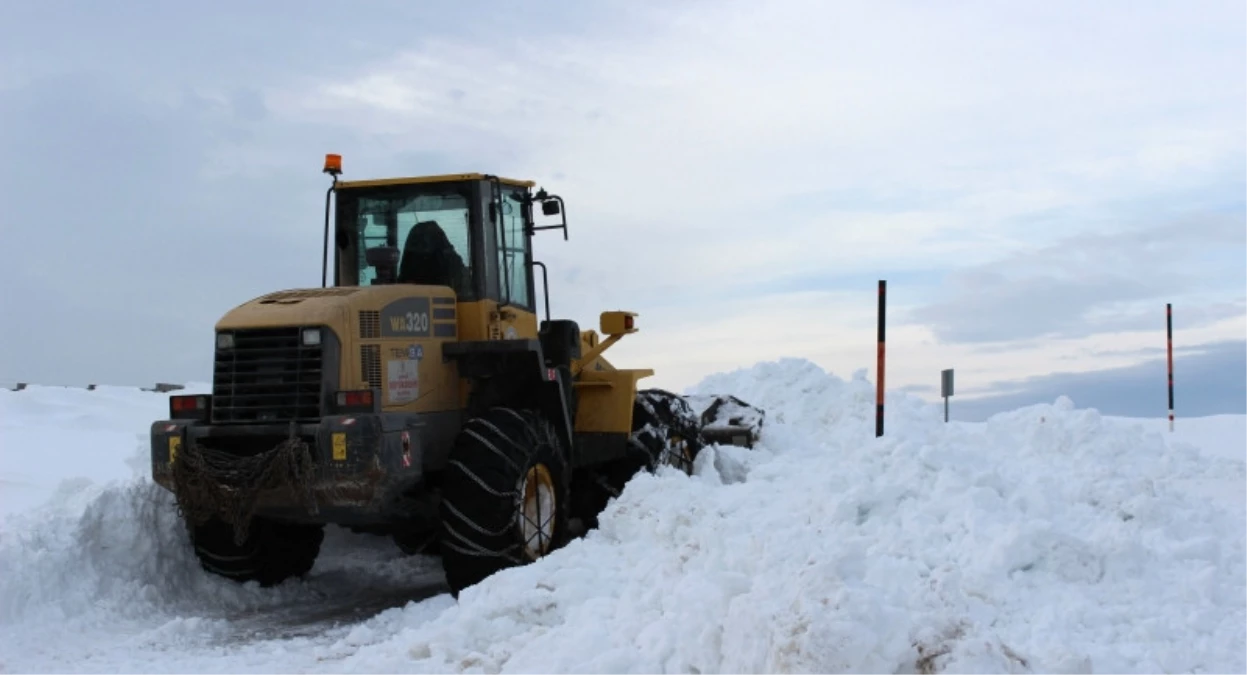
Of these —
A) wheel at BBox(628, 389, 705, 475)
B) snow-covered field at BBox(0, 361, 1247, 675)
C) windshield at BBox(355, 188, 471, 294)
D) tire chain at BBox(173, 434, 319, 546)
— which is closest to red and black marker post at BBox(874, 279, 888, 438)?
snow-covered field at BBox(0, 361, 1247, 675)

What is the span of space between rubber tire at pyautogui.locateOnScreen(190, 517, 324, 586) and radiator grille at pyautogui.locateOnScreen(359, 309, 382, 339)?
1.71m

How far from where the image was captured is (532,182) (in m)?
9.89

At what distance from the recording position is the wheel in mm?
10859

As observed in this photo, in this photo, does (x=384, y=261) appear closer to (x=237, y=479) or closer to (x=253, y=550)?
(x=237, y=479)

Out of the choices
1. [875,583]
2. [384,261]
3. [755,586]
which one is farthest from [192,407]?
[875,583]

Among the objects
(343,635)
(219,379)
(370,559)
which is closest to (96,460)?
(370,559)

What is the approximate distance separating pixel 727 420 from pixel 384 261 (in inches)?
256

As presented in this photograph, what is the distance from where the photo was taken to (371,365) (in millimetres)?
8094

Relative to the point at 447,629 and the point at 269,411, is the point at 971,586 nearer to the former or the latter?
the point at 447,629

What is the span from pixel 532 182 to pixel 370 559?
3.51 meters

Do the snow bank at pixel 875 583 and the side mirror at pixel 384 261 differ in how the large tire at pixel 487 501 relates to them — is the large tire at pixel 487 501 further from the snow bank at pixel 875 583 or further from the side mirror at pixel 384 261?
the side mirror at pixel 384 261

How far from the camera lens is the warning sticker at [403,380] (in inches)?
323

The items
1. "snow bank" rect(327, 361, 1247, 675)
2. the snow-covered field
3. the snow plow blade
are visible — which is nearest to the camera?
"snow bank" rect(327, 361, 1247, 675)

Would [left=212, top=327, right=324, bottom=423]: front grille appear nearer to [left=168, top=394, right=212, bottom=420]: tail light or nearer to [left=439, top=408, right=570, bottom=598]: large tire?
[left=168, top=394, right=212, bottom=420]: tail light
